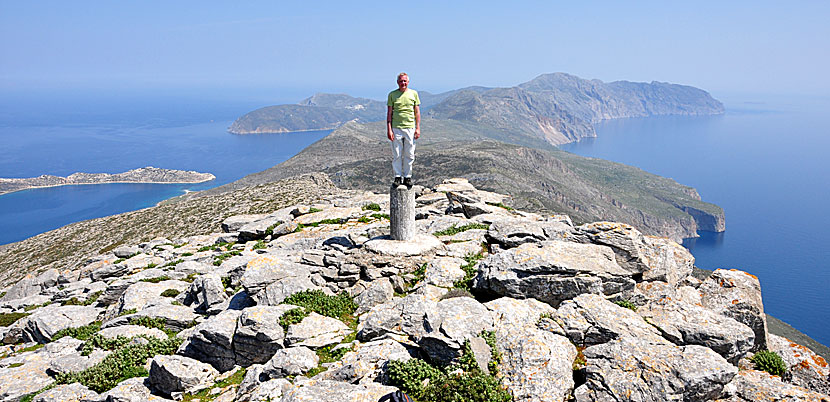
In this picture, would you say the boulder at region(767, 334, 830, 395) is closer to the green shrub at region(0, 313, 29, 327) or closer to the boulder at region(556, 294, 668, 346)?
the boulder at region(556, 294, 668, 346)

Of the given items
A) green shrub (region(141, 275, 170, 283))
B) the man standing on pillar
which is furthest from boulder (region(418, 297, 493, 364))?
green shrub (region(141, 275, 170, 283))

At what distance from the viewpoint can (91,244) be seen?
2552 inches

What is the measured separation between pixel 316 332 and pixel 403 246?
6.02 meters

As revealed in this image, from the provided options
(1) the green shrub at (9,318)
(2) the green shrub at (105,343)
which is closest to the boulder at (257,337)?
(2) the green shrub at (105,343)

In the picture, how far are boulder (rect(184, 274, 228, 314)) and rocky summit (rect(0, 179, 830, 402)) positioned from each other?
7 cm

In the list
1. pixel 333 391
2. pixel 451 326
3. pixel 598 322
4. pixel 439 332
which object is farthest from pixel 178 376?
pixel 598 322

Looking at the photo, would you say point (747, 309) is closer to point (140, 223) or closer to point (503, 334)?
point (503, 334)

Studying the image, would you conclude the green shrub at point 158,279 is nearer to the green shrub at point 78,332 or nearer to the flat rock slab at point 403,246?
the green shrub at point 78,332

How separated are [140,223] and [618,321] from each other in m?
78.7

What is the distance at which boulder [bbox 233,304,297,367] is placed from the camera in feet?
45.4

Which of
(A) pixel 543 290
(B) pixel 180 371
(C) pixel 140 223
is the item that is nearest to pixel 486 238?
(A) pixel 543 290

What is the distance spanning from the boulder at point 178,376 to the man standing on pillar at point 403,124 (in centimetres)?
1054

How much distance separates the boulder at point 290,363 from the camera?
1218cm

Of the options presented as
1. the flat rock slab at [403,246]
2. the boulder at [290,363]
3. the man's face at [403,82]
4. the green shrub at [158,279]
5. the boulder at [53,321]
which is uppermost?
the man's face at [403,82]
